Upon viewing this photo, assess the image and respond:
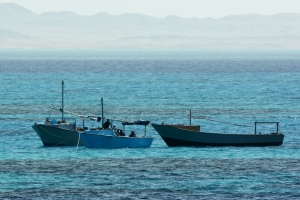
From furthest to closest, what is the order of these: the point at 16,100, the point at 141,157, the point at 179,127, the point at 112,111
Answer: the point at 16,100 < the point at 112,111 < the point at 179,127 < the point at 141,157

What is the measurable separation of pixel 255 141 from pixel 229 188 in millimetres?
21927

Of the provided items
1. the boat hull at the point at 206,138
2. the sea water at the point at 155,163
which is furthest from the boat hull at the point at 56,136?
the boat hull at the point at 206,138

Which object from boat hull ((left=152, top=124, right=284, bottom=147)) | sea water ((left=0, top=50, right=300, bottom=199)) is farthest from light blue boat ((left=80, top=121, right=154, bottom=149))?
boat hull ((left=152, top=124, right=284, bottom=147))

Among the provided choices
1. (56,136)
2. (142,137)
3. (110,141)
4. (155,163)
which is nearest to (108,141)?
(110,141)

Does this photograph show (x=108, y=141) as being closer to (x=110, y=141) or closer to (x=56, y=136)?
(x=110, y=141)

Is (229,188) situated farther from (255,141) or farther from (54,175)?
(255,141)

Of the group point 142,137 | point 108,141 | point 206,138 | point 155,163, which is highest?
point 142,137

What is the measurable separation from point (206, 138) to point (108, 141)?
897cm

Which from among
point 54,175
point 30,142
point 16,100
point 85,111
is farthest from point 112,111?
point 54,175

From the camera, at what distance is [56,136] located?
77.8 meters

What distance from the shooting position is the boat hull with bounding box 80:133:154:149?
7506 cm

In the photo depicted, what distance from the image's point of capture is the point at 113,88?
171 metres

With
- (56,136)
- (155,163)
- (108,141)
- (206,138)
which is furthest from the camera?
(56,136)

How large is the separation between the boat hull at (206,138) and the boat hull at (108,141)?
237 centimetres
